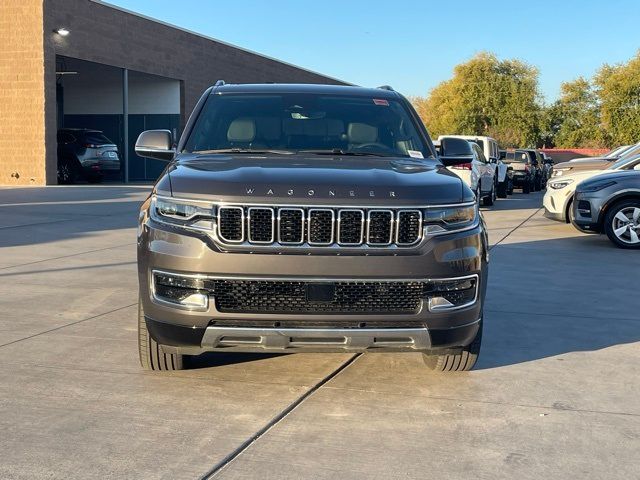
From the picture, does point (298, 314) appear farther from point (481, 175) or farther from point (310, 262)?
point (481, 175)

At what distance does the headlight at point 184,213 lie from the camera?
13.7 ft

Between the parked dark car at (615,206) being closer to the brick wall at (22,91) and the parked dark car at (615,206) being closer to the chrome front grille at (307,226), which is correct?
the chrome front grille at (307,226)

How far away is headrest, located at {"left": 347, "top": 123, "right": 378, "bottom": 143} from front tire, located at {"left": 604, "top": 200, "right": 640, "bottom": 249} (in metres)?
7.87

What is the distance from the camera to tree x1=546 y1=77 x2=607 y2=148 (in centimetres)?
6950

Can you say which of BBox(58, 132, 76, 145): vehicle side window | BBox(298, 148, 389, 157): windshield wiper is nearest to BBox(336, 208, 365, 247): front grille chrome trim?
BBox(298, 148, 389, 157): windshield wiper

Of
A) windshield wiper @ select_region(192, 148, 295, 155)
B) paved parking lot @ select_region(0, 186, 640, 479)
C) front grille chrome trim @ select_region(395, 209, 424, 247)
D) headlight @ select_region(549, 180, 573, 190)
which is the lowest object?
paved parking lot @ select_region(0, 186, 640, 479)

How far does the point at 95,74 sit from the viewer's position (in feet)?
108

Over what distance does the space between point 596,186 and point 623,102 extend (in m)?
50.8

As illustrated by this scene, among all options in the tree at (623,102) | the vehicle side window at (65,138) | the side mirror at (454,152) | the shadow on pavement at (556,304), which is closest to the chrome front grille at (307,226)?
the shadow on pavement at (556,304)

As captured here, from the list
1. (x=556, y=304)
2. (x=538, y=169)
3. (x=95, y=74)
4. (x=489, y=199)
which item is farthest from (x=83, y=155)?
(x=556, y=304)

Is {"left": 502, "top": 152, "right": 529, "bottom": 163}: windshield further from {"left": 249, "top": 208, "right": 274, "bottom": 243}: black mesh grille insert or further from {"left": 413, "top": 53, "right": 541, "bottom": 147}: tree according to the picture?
{"left": 413, "top": 53, "right": 541, "bottom": 147}: tree

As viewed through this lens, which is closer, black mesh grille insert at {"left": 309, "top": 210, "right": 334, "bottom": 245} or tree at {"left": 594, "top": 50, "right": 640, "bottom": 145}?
black mesh grille insert at {"left": 309, "top": 210, "right": 334, "bottom": 245}

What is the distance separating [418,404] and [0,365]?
2.73 m

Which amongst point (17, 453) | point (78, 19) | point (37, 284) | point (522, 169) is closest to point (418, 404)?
point (17, 453)
